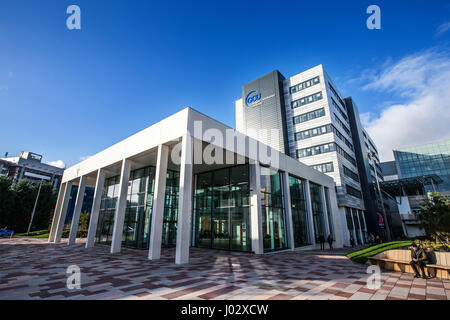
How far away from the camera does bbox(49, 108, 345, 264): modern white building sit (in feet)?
42.0

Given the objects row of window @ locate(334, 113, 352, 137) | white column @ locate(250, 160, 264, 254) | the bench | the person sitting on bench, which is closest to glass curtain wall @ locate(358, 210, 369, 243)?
row of window @ locate(334, 113, 352, 137)

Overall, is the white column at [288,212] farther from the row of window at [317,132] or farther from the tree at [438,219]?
the row of window at [317,132]

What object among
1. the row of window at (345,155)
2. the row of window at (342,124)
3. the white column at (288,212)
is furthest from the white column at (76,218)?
the row of window at (342,124)

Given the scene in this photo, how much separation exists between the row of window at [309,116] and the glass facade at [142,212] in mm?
23792

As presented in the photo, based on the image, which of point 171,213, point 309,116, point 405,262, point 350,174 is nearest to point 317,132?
point 309,116

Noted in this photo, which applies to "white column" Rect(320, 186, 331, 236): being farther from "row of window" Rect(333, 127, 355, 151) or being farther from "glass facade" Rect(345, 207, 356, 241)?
"row of window" Rect(333, 127, 355, 151)

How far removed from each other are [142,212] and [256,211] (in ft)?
30.6

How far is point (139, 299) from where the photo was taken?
5.04 meters

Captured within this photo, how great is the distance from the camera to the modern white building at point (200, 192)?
1279 cm

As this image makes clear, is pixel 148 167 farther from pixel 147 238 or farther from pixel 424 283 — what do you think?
pixel 424 283

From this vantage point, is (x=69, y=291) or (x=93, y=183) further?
(x=93, y=183)

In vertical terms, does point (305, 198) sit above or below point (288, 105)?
below
